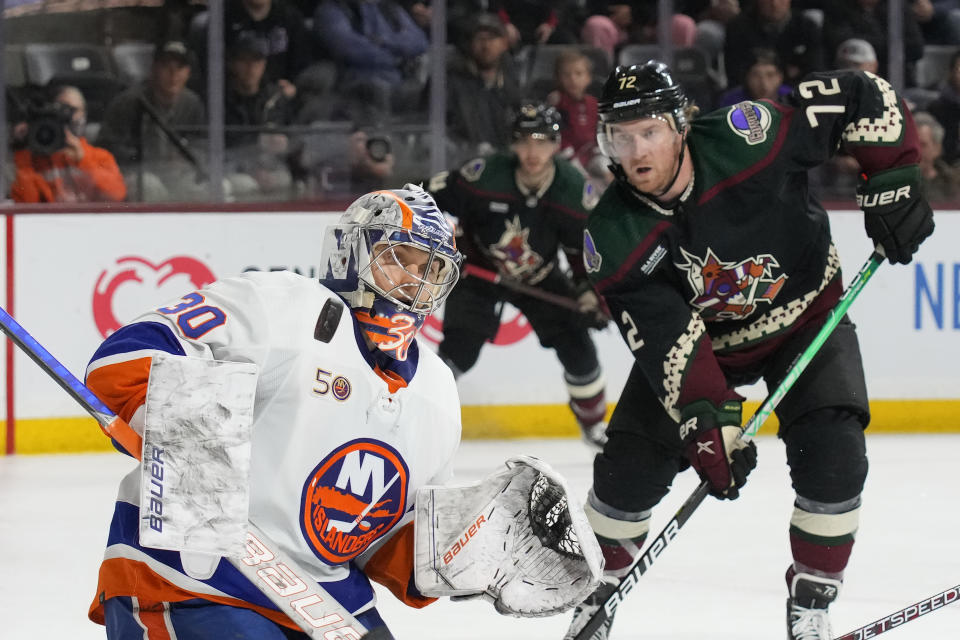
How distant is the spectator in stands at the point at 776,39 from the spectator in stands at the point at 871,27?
0.10m

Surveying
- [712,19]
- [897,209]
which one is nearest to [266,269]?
[712,19]

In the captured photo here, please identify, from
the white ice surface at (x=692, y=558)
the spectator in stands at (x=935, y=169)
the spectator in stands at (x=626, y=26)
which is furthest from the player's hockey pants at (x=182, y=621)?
the spectator in stands at (x=935, y=169)

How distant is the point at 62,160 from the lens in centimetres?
561

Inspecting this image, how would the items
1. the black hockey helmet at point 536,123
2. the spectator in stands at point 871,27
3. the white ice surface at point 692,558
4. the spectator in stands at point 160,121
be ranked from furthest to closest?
the spectator in stands at point 871,27 → the spectator in stands at point 160,121 → the black hockey helmet at point 536,123 → the white ice surface at point 692,558

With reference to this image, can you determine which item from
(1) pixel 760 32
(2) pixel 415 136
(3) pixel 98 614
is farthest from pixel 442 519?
(1) pixel 760 32

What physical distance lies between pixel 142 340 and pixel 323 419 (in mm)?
269

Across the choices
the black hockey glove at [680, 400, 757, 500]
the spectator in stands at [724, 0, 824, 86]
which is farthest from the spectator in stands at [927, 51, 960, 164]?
the black hockey glove at [680, 400, 757, 500]

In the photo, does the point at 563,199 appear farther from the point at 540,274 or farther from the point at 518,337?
the point at 518,337

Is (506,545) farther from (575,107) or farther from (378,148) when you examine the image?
(575,107)

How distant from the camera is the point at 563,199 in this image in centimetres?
518

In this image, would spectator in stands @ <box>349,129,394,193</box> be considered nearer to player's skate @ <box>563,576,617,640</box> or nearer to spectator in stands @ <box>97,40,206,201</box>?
spectator in stands @ <box>97,40,206,201</box>

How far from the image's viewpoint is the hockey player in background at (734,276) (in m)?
2.65

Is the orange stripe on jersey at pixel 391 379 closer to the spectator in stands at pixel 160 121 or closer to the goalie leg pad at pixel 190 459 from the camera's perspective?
the goalie leg pad at pixel 190 459

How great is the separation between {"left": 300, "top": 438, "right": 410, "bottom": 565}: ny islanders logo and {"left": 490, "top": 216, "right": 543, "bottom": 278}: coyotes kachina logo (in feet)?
10.5
